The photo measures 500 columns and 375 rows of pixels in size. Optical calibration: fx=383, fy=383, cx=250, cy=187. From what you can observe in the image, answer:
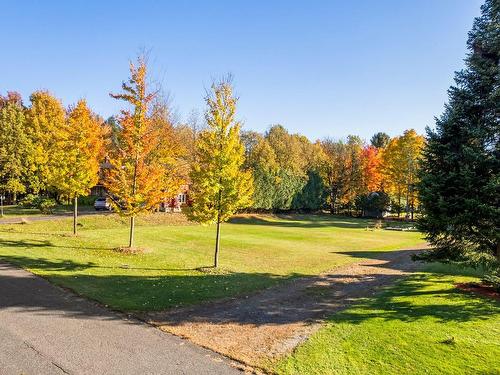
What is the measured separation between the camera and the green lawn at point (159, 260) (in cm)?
1423

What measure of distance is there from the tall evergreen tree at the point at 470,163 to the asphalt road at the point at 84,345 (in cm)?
1147

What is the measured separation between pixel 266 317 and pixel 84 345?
17.6 feet

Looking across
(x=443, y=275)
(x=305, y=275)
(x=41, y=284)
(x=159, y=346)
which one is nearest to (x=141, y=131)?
(x=41, y=284)

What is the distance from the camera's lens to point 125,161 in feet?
70.4

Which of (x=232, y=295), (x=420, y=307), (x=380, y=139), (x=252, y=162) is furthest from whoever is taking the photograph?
(x=380, y=139)

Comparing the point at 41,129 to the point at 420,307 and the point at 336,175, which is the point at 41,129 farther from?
the point at 336,175

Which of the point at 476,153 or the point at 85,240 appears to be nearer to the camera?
the point at 476,153

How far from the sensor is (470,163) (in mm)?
15273

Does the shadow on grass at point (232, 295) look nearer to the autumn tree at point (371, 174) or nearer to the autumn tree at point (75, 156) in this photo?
the autumn tree at point (75, 156)

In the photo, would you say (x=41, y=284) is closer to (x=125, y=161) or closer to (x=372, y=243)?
(x=125, y=161)

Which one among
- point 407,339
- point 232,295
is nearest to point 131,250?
Result: point 232,295

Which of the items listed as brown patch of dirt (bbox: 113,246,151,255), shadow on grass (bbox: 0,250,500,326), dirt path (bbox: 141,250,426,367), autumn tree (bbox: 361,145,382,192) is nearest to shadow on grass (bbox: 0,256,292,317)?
shadow on grass (bbox: 0,250,500,326)

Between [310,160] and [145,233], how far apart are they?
56060 mm

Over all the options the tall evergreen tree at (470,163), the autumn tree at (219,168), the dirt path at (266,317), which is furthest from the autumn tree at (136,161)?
the tall evergreen tree at (470,163)
